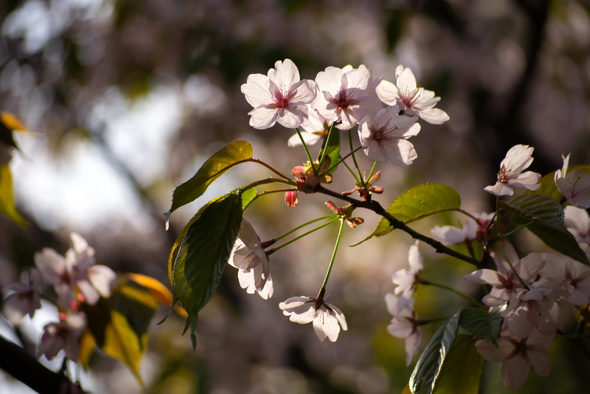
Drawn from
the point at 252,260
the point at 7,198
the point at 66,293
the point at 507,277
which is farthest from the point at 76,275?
the point at 507,277

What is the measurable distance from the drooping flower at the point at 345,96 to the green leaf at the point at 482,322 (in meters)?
0.23

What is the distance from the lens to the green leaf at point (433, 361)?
16.1 inches

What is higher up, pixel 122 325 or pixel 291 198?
pixel 291 198

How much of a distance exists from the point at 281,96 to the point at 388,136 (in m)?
0.12

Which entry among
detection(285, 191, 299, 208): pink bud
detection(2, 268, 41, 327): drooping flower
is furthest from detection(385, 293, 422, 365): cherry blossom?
detection(2, 268, 41, 327): drooping flower

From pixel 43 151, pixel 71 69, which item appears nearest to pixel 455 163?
pixel 71 69

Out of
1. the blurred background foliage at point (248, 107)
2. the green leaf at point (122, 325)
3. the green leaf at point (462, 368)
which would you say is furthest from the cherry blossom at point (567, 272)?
the blurred background foliage at point (248, 107)

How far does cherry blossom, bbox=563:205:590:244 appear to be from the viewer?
516 mm

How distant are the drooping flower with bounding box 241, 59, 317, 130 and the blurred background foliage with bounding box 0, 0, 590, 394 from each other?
1.32 meters

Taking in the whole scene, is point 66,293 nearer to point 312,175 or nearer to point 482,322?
point 312,175

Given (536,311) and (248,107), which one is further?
(248,107)

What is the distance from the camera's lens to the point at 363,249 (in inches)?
207

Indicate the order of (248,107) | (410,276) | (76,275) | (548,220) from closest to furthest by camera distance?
(548,220) → (410,276) → (76,275) → (248,107)

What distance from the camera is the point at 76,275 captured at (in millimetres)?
688
